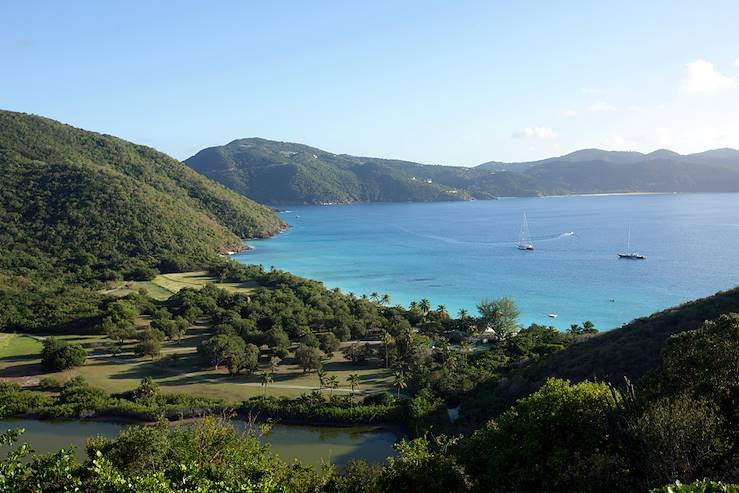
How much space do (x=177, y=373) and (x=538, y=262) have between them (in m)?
77.5

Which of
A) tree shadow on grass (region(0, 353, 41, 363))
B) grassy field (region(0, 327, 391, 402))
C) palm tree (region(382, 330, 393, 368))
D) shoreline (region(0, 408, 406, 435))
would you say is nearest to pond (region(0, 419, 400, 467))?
shoreline (region(0, 408, 406, 435))

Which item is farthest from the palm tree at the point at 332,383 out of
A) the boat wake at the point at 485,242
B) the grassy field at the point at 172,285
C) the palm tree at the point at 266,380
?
the boat wake at the point at 485,242

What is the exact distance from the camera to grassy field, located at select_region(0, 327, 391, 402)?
131 ft

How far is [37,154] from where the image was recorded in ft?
389

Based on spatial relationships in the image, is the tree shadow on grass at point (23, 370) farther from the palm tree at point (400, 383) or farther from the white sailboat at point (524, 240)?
the white sailboat at point (524, 240)

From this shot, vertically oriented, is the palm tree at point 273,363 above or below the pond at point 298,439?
above

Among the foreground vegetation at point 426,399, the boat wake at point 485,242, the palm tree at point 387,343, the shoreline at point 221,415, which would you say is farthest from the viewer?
the boat wake at point 485,242

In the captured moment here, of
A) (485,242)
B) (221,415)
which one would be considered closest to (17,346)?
(221,415)

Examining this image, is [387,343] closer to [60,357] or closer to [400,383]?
[400,383]

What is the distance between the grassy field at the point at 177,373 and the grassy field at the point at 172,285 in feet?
77.9

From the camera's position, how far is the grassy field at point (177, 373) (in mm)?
40031

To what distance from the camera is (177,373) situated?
43.6m

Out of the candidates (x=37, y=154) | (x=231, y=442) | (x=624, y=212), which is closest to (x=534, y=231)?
(x=624, y=212)

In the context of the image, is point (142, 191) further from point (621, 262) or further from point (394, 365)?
point (621, 262)
